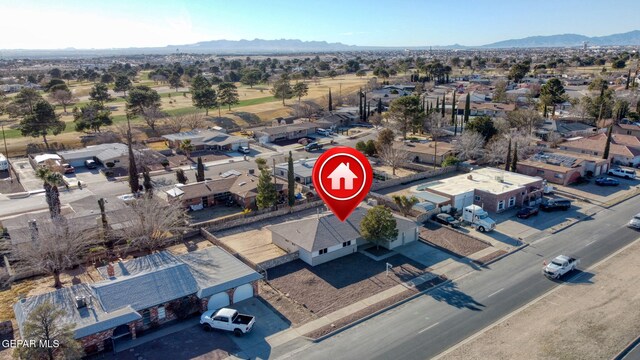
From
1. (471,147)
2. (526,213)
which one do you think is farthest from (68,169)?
(526,213)

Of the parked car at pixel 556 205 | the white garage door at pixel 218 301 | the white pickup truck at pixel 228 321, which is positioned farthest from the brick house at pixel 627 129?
the white pickup truck at pixel 228 321

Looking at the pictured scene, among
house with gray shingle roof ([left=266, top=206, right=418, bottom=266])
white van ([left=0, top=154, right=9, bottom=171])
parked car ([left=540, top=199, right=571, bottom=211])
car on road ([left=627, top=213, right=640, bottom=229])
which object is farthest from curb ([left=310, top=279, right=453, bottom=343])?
white van ([left=0, top=154, right=9, bottom=171])

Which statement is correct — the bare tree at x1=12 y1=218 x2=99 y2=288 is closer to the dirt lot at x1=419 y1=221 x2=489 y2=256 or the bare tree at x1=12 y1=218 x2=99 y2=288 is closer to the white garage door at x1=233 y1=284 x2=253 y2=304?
the white garage door at x1=233 y1=284 x2=253 y2=304

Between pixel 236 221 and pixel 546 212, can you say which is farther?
pixel 546 212

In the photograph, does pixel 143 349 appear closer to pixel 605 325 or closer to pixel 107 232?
pixel 107 232

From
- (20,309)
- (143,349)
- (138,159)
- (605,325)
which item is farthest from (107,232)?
(605,325)

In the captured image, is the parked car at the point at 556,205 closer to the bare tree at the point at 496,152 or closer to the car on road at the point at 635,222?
the car on road at the point at 635,222
